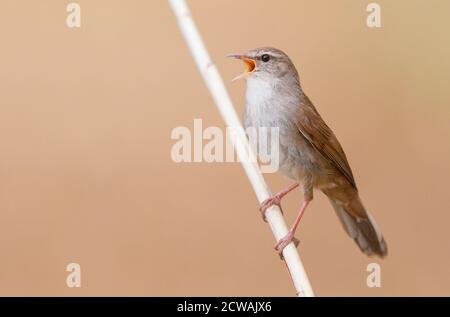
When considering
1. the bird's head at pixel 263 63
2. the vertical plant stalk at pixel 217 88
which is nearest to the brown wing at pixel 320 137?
the bird's head at pixel 263 63

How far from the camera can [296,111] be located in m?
3.87

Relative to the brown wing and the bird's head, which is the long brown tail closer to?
the brown wing

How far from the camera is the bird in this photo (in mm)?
3768

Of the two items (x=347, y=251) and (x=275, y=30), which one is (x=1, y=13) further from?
(x=347, y=251)

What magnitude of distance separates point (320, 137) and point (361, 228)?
2.22 feet

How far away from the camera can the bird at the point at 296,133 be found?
3.77 m

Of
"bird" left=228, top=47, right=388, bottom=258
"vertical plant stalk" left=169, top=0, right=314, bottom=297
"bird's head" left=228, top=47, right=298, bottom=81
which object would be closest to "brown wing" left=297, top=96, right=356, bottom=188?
"bird" left=228, top=47, right=388, bottom=258

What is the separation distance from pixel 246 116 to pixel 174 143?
1629mm

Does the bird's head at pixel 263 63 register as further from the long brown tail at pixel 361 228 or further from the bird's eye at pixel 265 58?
the long brown tail at pixel 361 228

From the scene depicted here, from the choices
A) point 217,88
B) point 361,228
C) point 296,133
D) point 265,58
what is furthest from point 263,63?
point 361,228

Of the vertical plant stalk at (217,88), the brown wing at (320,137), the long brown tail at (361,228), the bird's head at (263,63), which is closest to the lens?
the vertical plant stalk at (217,88)

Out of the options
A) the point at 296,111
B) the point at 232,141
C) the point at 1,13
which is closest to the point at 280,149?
the point at 296,111

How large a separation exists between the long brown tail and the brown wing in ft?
0.96

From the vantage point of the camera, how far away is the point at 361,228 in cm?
421
